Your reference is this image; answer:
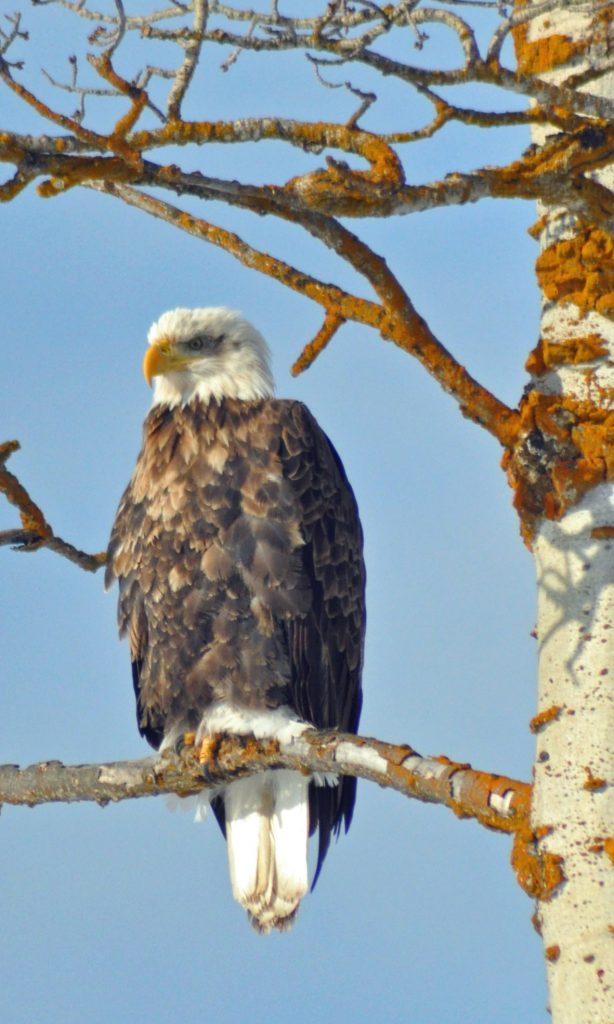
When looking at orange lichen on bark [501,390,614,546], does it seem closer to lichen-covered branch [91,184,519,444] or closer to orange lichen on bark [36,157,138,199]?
lichen-covered branch [91,184,519,444]

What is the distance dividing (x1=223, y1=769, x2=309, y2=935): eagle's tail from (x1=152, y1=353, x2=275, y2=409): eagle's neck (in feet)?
5.66

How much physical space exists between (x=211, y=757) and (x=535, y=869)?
6.48 feet

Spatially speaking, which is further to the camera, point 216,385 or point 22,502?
point 216,385

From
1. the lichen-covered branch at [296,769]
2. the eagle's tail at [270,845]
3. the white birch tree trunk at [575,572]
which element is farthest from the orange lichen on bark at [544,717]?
the eagle's tail at [270,845]

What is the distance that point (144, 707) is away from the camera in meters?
5.84

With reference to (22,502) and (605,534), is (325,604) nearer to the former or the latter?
(22,502)

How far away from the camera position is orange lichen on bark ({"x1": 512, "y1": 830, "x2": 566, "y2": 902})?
333cm

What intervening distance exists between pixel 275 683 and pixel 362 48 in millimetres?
2654

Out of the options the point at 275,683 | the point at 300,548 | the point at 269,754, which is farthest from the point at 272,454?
the point at 269,754

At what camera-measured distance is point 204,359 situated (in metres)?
6.22

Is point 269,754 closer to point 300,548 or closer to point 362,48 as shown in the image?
point 300,548

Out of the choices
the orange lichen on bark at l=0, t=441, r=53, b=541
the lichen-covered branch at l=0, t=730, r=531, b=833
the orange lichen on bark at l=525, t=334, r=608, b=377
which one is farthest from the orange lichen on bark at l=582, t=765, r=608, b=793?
the orange lichen on bark at l=0, t=441, r=53, b=541

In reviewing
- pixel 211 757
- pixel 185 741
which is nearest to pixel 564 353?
pixel 211 757

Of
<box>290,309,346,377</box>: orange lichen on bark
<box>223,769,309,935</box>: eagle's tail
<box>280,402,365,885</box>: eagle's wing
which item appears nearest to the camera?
<box>290,309,346,377</box>: orange lichen on bark
